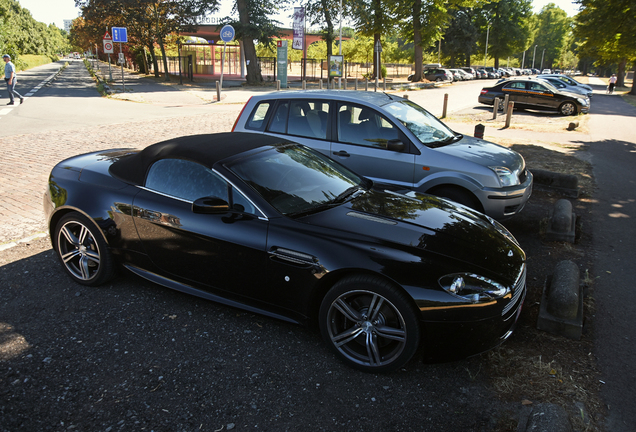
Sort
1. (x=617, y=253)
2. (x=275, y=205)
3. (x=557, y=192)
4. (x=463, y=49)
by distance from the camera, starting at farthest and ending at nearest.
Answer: (x=463, y=49) < (x=557, y=192) < (x=617, y=253) < (x=275, y=205)

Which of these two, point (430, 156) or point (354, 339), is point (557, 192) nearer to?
point (430, 156)

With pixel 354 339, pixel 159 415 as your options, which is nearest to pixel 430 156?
pixel 354 339

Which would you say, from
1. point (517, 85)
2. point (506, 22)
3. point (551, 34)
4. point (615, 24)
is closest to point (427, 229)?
point (615, 24)

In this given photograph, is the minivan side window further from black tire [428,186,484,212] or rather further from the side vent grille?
the side vent grille

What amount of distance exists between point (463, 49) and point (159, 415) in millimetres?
77755

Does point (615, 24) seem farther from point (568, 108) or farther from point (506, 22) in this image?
point (506, 22)

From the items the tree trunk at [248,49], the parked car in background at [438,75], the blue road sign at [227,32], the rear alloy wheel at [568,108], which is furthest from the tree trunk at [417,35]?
the blue road sign at [227,32]

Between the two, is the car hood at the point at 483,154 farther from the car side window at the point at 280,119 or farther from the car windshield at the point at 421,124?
the car side window at the point at 280,119

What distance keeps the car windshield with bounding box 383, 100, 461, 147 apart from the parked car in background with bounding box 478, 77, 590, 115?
15.1 m

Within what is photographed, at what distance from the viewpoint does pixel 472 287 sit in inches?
119

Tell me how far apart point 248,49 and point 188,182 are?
33.5 meters

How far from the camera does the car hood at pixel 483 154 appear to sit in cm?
579

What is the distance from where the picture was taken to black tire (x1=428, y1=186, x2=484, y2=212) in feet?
18.6

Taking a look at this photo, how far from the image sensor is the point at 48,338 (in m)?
3.55
